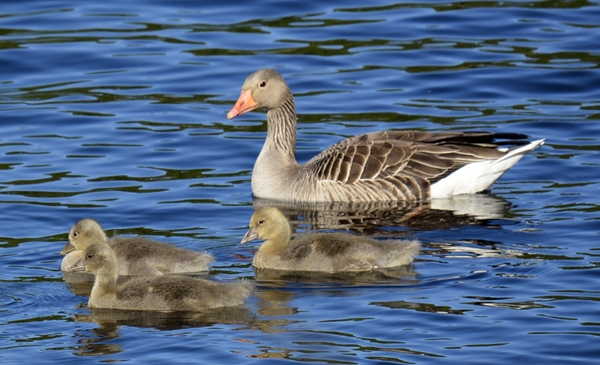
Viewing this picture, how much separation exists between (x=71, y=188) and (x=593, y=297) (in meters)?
7.51

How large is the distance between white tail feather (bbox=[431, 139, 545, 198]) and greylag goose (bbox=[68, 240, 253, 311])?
5014 millimetres

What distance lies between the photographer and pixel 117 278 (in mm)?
12008

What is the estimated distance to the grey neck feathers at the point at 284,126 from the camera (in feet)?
56.0

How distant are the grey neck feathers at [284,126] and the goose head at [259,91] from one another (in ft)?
0.66

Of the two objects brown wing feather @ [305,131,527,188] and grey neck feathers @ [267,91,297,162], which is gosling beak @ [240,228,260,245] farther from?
grey neck feathers @ [267,91,297,162]

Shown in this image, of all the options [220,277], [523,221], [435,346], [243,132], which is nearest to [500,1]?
[243,132]

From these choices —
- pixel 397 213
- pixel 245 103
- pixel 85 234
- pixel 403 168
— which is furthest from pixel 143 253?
pixel 245 103

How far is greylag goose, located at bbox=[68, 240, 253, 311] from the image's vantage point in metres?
11.2

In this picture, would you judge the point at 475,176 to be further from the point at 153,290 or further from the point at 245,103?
the point at 153,290

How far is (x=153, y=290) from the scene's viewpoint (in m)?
11.3

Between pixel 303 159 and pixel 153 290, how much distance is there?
7425mm

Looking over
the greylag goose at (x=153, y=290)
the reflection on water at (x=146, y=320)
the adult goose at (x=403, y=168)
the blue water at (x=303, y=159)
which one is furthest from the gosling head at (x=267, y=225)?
the adult goose at (x=403, y=168)

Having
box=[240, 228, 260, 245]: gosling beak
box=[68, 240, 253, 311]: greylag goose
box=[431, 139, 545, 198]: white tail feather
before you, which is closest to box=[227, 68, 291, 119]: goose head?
box=[431, 139, 545, 198]: white tail feather

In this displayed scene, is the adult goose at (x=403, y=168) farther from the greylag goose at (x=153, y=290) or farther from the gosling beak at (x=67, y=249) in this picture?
the greylag goose at (x=153, y=290)
